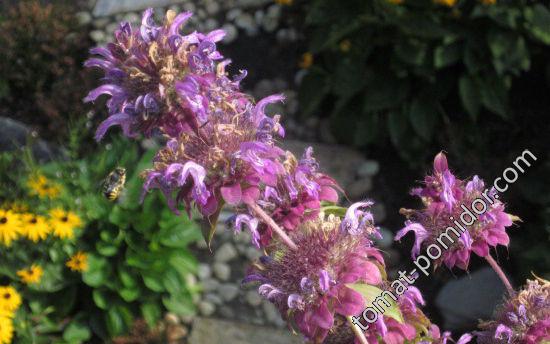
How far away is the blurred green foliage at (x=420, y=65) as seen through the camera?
3.79 metres

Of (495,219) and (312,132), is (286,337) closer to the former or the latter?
(312,132)

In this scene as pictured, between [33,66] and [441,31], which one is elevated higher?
[441,31]

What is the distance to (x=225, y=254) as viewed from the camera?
13.1 ft

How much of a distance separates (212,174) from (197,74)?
0.16 metres

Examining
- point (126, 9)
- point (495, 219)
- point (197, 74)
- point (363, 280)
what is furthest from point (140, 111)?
point (126, 9)

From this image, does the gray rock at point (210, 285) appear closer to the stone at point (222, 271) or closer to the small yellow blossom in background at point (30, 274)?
the stone at point (222, 271)

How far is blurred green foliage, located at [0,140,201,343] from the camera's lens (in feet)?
11.0

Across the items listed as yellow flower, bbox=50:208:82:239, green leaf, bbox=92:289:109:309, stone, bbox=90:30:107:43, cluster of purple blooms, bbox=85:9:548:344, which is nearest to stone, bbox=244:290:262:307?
green leaf, bbox=92:289:109:309

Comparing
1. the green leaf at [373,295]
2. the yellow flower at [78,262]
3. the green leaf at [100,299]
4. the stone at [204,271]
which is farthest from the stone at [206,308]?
the green leaf at [373,295]

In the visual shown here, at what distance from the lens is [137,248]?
346cm

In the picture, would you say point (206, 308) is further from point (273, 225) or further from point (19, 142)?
point (273, 225)

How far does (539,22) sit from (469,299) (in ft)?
4.60

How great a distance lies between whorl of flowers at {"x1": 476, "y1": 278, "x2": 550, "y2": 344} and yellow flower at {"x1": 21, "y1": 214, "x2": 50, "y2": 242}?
87.1 inches

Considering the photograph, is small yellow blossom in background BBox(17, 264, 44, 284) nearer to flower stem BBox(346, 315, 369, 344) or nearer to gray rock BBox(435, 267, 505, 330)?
gray rock BBox(435, 267, 505, 330)
